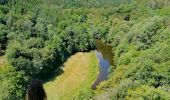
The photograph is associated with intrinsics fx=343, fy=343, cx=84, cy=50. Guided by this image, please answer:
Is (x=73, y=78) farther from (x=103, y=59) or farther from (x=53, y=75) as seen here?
(x=103, y=59)

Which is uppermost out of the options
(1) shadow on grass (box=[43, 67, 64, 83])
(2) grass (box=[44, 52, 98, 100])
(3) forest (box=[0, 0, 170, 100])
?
(3) forest (box=[0, 0, 170, 100])

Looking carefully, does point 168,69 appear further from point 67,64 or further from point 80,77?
point 67,64

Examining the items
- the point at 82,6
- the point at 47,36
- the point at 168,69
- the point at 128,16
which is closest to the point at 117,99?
the point at 168,69

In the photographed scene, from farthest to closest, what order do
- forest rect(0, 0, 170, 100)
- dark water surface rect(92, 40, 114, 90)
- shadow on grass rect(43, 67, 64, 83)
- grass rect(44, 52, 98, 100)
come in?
1. dark water surface rect(92, 40, 114, 90)
2. shadow on grass rect(43, 67, 64, 83)
3. grass rect(44, 52, 98, 100)
4. forest rect(0, 0, 170, 100)

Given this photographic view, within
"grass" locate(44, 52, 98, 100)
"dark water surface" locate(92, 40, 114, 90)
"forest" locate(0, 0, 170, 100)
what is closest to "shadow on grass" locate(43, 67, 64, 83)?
"forest" locate(0, 0, 170, 100)

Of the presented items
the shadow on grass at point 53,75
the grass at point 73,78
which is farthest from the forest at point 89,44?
the grass at point 73,78

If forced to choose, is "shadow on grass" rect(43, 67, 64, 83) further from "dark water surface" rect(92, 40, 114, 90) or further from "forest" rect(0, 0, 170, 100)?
"dark water surface" rect(92, 40, 114, 90)

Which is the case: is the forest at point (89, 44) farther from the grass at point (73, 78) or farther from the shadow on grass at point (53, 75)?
the grass at point (73, 78)
